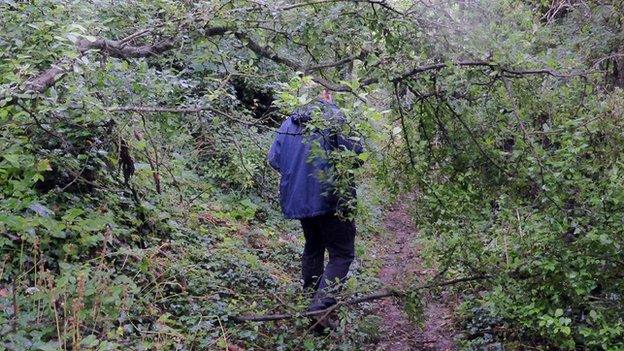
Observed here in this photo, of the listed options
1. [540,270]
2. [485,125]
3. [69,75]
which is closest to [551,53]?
[485,125]

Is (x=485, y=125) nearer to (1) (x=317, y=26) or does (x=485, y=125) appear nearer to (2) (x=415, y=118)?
(2) (x=415, y=118)

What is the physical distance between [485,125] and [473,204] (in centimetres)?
61

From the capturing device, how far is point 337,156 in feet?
15.6

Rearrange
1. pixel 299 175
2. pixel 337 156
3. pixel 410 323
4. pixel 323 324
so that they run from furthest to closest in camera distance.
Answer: pixel 410 323 → pixel 299 175 → pixel 323 324 → pixel 337 156

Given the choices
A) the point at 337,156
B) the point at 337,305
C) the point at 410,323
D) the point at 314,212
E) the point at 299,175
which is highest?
the point at 337,156

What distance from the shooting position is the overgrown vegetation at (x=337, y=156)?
4238mm

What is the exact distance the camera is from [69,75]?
4328 millimetres

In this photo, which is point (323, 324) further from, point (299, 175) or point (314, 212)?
point (299, 175)

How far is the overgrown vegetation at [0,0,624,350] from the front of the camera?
4238 mm

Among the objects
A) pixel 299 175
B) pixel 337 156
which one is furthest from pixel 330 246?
pixel 337 156

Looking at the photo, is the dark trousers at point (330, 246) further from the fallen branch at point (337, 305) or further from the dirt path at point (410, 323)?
the dirt path at point (410, 323)

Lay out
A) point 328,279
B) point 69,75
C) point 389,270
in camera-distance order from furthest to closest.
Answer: point 389,270
point 328,279
point 69,75

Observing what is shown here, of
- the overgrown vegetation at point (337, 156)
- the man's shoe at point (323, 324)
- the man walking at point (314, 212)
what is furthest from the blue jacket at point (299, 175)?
the man's shoe at point (323, 324)

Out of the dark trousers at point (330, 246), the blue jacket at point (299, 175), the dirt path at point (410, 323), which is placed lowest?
the dirt path at point (410, 323)
